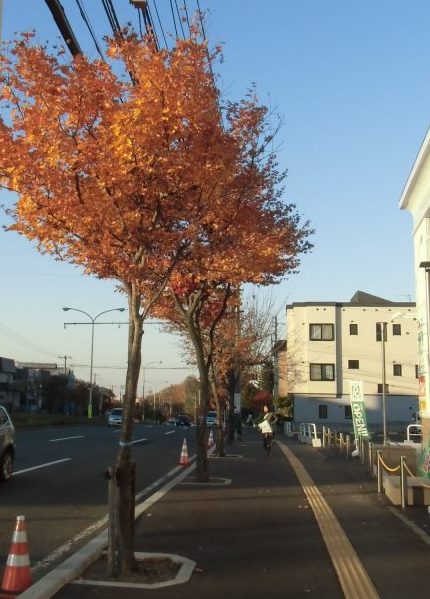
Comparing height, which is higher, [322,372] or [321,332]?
[321,332]

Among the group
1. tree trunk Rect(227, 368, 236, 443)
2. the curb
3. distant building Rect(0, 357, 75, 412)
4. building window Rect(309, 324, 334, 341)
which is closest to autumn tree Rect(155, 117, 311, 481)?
the curb

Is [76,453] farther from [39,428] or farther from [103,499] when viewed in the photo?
[39,428]

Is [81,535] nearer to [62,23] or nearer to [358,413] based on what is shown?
[62,23]

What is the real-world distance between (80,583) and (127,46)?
250 inches

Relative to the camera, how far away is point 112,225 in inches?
334

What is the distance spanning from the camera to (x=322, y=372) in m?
55.4

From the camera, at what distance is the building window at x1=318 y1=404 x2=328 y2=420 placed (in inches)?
2185

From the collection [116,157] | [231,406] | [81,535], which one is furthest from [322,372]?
[116,157]

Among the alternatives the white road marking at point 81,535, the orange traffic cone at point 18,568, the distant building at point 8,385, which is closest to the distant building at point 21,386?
the distant building at point 8,385

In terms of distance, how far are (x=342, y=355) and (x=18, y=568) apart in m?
50.8

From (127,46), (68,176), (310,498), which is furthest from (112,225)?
(310,498)

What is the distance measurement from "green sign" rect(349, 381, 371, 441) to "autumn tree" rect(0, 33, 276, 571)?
535 inches

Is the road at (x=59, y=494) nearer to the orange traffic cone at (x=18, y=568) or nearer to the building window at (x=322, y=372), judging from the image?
the orange traffic cone at (x=18, y=568)

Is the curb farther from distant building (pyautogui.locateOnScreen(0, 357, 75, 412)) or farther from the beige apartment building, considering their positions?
distant building (pyautogui.locateOnScreen(0, 357, 75, 412))
